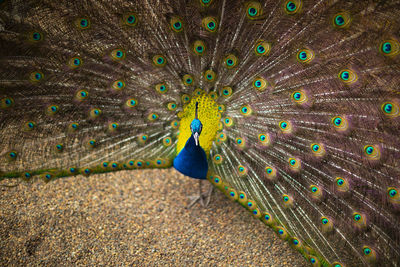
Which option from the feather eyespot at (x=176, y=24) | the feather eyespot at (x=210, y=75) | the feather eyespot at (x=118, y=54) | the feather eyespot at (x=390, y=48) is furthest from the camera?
the feather eyespot at (x=210, y=75)

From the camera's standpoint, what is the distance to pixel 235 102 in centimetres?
223

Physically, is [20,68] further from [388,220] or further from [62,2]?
[388,220]

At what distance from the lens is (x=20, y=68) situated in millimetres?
1946

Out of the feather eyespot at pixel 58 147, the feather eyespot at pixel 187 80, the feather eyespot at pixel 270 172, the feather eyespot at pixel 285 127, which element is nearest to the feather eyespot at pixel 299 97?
the feather eyespot at pixel 285 127

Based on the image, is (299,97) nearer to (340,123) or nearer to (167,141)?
(340,123)

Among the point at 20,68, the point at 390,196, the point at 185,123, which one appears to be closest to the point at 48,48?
the point at 20,68

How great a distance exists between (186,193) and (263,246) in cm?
96

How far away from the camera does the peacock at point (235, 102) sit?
5.78ft

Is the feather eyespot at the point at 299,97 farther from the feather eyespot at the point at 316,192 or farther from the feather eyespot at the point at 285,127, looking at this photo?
the feather eyespot at the point at 316,192

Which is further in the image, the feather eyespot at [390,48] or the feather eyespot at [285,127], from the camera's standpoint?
the feather eyespot at [285,127]

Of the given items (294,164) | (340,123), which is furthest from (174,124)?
(340,123)

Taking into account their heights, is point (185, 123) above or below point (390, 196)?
above

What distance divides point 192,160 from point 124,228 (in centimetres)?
98

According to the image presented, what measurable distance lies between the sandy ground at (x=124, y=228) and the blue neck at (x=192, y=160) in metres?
0.64
